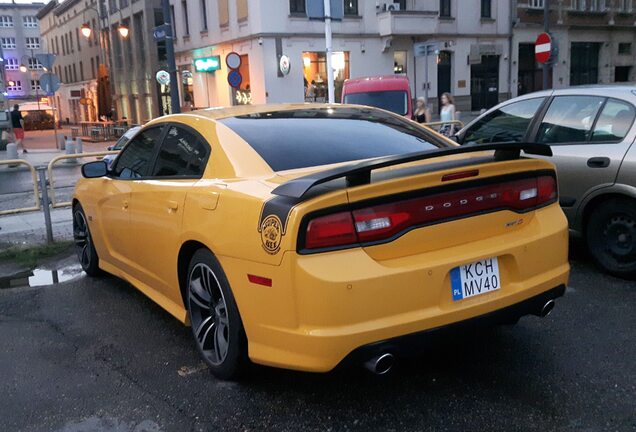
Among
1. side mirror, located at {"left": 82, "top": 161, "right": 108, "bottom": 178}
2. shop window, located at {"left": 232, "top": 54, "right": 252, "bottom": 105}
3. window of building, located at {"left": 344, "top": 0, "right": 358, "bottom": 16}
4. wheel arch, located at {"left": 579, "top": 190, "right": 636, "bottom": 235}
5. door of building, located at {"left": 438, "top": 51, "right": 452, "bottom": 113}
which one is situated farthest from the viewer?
door of building, located at {"left": 438, "top": 51, "right": 452, "bottom": 113}

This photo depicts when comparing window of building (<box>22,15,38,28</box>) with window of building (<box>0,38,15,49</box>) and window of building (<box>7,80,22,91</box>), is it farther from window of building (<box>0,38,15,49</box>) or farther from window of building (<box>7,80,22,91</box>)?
window of building (<box>7,80,22,91</box>)

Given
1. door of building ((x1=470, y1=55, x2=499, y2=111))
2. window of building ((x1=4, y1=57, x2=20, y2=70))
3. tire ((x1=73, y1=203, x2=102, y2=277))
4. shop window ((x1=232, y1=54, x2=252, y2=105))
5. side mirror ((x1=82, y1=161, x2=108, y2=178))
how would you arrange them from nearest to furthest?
1. side mirror ((x1=82, y1=161, x2=108, y2=178))
2. tire ((x1=73, y1=203, x2=102, y2=277))
3. shop window ((x1=232, y1=54, x2=252, y2=105))
4. door of building ((x1=470, y1=55, x2=499, y2=111))
5. window of building ((x1=4, y1=57, x2=20, y2=70))

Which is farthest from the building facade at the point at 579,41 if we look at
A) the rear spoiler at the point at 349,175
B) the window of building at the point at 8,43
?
the window of building at the point at 8,43

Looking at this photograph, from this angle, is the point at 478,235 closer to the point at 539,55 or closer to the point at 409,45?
the point at 539,55

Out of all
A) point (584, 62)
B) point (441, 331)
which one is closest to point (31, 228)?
point (441, 331)

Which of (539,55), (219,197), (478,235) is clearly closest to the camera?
(478,235)

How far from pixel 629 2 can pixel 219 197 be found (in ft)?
141

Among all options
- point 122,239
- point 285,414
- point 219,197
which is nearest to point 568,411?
point 285,414

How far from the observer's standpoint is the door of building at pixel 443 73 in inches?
1244

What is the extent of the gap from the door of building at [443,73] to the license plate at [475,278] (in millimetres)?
29585

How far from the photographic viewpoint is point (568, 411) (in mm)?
2951

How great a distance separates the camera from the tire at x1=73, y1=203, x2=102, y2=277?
18.2 ft

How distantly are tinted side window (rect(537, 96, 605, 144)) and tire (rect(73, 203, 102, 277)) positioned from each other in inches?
169

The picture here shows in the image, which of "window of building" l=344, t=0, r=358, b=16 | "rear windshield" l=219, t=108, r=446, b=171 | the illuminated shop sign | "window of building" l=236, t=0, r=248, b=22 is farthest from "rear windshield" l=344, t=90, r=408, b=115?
the illuminated shop sign
